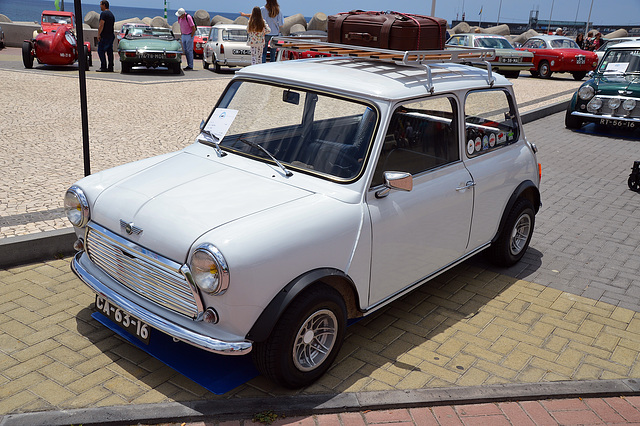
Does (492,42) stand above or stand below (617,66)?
above

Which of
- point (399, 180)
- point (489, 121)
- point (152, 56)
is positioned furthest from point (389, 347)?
point (152, 56)

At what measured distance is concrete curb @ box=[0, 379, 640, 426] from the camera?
329 cm

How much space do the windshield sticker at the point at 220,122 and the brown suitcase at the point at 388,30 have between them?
1.23m

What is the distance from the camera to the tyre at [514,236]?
5.40 meters

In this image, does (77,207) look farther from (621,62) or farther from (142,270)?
(621,62)

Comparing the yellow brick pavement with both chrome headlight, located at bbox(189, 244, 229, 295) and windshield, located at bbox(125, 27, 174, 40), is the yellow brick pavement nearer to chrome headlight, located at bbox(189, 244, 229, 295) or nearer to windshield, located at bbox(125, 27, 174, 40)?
chrome headlight, located at bbox(189, 244, 229, 295)

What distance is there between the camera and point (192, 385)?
3662 mm

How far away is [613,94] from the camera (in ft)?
40.4

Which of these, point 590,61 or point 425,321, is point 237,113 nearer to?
point 425,321

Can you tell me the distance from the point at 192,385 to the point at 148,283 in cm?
72

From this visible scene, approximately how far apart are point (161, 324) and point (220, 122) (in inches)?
70.6

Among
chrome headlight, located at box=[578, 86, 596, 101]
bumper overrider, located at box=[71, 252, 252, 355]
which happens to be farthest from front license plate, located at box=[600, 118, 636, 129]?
bumper overrider, located at box=[71, 252, 252, 355]

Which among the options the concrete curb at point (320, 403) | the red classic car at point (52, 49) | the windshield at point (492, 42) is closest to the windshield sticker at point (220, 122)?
the concrete curb at point (320, 403)

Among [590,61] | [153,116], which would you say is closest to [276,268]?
[153,116]
